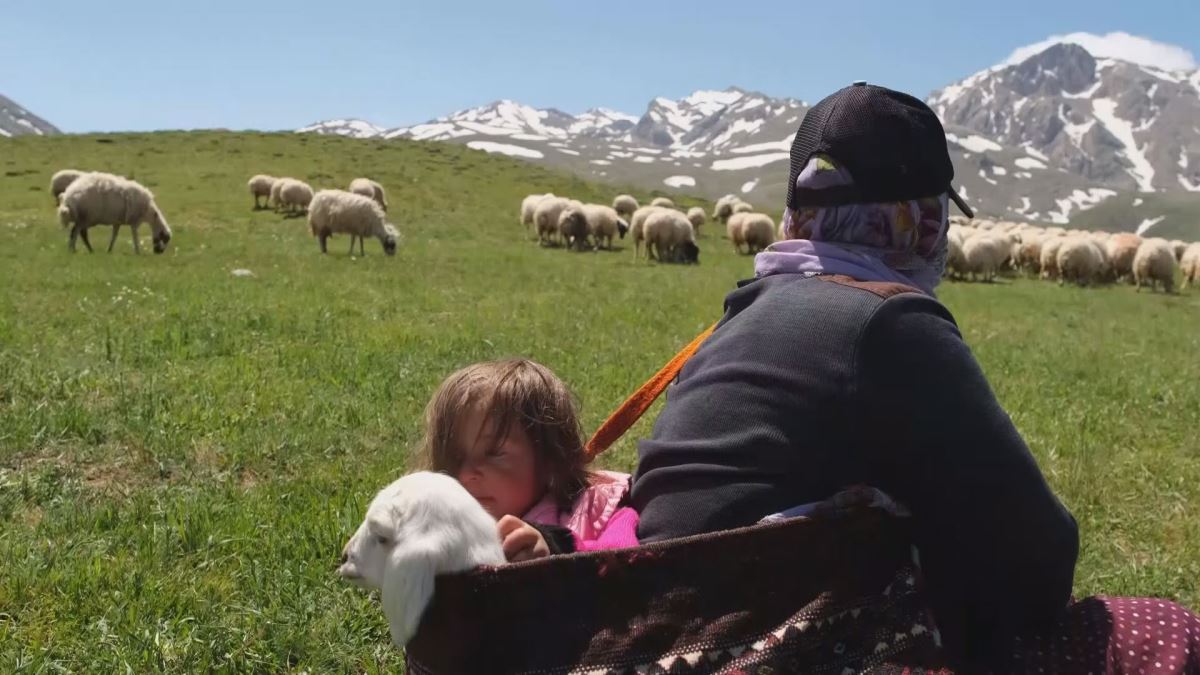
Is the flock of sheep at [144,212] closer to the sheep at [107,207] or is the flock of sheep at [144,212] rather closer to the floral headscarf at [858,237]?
the sheep at [107,207]

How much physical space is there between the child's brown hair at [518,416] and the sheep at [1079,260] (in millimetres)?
32684

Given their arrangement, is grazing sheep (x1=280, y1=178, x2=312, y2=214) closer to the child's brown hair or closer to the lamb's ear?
the child's brown hair

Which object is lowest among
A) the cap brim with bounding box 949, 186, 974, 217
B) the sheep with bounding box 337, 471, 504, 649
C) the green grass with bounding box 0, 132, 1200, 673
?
the green grass with bounding box 0, 132, 1200, 673

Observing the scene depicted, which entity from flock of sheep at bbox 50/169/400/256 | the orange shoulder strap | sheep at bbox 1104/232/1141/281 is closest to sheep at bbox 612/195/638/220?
flock of sheep at bbox 50/169/400/256

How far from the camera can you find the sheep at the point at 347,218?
24.7 metres

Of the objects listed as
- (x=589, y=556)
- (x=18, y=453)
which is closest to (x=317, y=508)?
(x=18, y=453)

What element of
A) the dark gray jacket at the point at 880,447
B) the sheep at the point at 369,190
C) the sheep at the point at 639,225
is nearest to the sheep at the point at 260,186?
the sheep at the point at 369,190

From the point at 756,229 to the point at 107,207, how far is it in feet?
68.8

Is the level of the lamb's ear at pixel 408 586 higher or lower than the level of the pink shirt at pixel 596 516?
higher

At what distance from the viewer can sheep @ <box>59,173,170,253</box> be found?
20.5 metres

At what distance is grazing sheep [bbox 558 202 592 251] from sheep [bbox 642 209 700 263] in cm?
289

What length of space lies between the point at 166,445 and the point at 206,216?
1175 inches

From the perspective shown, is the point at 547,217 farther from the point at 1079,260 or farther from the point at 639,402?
the point at 639,402

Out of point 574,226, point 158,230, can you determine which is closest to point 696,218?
point 574,226
